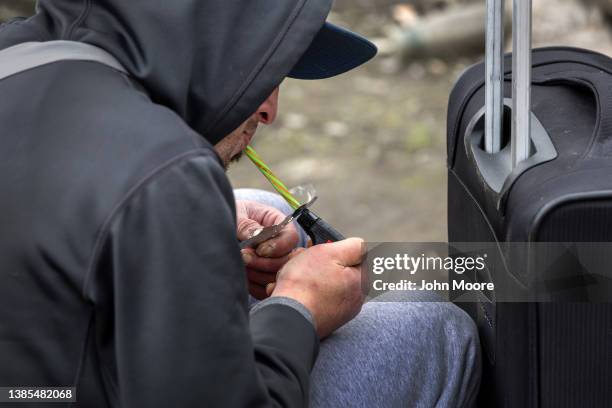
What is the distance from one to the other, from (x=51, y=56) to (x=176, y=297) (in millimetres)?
311

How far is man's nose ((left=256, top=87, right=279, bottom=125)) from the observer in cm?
126

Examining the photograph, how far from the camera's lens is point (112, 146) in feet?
3.23

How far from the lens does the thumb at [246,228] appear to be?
1.46 metres

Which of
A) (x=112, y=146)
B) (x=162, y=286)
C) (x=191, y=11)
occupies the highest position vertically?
(x=191, y=11)

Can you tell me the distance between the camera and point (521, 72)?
1.19 m

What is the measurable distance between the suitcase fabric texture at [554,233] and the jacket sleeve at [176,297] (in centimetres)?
34

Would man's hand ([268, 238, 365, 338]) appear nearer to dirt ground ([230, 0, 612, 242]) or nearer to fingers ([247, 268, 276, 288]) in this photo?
fingers ([247, 268, 276, 288])

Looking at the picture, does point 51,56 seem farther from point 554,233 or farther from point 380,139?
point 380,139

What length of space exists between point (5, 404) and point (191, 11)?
453 mm

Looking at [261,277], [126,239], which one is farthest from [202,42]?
[261,277]

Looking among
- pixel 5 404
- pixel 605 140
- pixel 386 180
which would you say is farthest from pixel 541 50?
pixel 386 180

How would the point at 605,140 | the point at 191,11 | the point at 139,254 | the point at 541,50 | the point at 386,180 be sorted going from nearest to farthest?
the point at 139,254 < the point at 191,11 < the point at 605,140 < the point at 541,50 < the point at 386,180

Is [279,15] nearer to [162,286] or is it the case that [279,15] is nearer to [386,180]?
[162,286]

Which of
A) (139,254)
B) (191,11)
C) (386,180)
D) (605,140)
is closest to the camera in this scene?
(139,254)
